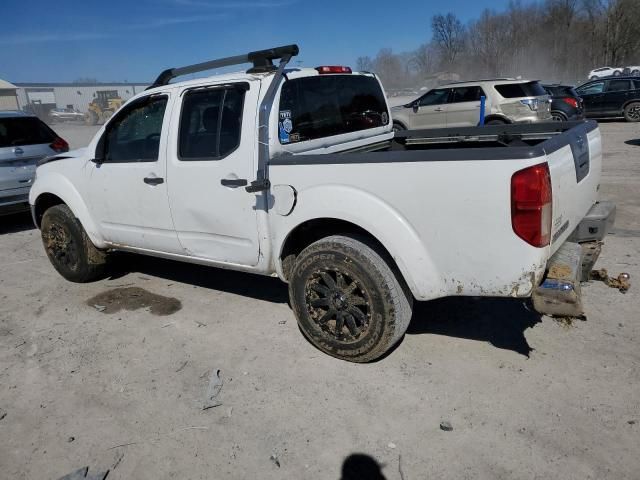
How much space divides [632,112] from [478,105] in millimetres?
7845

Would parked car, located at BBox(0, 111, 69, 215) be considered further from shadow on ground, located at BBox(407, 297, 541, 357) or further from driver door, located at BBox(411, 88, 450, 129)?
driver door, located at BBox(411, 88, 450, 129)

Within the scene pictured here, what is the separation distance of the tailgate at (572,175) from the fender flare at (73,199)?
3.94 metres

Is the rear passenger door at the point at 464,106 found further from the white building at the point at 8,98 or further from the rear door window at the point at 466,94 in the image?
the white building at the point at 8,98

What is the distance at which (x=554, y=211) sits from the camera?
253 centimetres

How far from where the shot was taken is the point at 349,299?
3.14 metres

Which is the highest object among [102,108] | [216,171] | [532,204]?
[102,108]

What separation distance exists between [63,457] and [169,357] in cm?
103

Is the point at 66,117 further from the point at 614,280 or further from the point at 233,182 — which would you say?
the point at 614,280

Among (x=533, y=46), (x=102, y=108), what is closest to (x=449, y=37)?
(x=533, y=46)

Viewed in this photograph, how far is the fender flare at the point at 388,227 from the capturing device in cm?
279

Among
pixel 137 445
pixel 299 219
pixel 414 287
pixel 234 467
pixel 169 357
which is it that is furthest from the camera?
pixel 169 357

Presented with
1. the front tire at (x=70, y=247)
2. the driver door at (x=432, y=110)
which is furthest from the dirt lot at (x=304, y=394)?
the driver door at (x=432, y=110)

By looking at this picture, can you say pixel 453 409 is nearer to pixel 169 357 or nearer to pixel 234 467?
pixel 234 467

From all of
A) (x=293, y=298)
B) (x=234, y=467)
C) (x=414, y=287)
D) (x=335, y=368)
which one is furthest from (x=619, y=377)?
(x=234, y=467)
